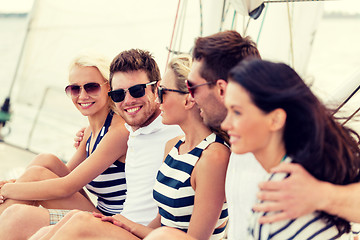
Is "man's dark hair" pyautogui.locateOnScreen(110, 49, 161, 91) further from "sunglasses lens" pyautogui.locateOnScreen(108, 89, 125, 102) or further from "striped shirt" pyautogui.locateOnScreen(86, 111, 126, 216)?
"striped shirt" pyautogui.locateOnScreen(86, 111, 126, 216)

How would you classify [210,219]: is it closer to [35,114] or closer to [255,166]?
[255,166]

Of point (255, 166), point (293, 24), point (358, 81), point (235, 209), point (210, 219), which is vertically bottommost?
point (210, 219)

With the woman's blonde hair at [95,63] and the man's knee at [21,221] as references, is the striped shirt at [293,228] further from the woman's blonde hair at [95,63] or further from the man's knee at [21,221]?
the woman's blonde hair at [95,63]

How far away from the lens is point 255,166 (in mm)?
1438

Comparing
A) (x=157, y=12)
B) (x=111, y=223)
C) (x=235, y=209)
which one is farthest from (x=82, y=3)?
(x=235, y=209)

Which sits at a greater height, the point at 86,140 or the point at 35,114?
the point at 86,140

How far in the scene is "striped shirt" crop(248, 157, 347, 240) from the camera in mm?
1357

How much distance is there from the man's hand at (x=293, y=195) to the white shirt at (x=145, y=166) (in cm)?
93

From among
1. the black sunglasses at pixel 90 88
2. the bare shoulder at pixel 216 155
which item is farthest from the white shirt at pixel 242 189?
the black sunglasses at pixel 90 88

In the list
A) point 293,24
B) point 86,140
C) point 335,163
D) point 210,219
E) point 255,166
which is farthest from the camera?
point 293,24

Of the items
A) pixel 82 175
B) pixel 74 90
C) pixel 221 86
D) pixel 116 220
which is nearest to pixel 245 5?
pixel 74 90

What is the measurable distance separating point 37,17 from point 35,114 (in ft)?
3.33

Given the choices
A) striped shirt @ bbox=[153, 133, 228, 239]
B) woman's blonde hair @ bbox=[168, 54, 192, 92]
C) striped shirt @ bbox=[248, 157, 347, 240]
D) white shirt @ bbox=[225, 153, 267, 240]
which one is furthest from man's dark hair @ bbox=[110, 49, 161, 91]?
striped shirt @ bbox=[248, 157, 347, 240]

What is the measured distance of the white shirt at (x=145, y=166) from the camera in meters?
2.17
